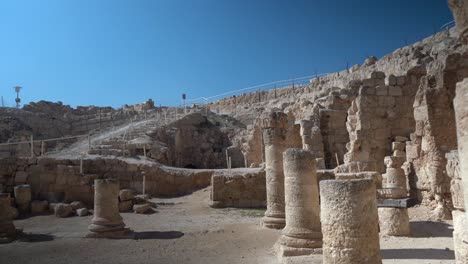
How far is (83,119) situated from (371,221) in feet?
120

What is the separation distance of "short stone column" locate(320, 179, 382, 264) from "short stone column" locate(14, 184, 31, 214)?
13491mm

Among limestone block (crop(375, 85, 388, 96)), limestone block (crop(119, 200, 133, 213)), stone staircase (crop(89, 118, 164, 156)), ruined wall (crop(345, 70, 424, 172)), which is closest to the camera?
ruined wall (crop(345, 70, 424, 172))

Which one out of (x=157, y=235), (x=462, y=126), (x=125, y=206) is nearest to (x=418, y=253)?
(x=462, y=126)

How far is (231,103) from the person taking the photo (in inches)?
1967

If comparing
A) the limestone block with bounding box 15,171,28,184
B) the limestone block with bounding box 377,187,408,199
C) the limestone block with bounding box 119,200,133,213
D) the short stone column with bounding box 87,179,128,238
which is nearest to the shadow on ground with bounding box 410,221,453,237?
the limestone block with bounding box 377,187,408,199

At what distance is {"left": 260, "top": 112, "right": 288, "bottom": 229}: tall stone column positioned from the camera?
1177cm

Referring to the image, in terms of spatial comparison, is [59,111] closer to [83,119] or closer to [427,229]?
[83,119]

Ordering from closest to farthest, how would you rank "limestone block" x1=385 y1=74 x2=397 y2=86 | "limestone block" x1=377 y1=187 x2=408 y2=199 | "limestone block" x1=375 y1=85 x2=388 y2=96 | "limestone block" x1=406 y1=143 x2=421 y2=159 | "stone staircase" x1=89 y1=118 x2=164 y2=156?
1. "limestone block" x1=377 y1=187 x2=408 y2=199
2. "limestone block" x1=406 y1=143 x2=421 y2=159
3. "limestone block" x1=375 y1=85 x2=388 y2=96
4. "limestone block" x1=385 y1=74 x2=397 y2=86
5. "stone staircase" x1=89 y1=118 x2=164 y2=156

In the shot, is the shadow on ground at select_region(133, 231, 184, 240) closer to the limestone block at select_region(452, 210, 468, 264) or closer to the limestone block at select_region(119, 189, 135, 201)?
the limestone block at select_region(119, 189, 135, 201)

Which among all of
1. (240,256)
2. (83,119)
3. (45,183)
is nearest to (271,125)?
(240,256)

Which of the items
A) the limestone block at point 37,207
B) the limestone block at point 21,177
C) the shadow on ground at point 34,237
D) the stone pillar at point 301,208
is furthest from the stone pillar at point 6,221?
the stone pillar at point 301,208

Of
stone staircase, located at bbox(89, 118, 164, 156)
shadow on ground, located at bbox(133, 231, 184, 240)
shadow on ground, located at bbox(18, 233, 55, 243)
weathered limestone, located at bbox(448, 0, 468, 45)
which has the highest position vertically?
stone staircase, located at bbox(89, 118, 164, 156)

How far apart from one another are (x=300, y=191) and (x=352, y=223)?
2937 mm

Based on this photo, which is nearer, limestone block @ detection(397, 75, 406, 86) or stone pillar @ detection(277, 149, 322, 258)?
stone pillar @ detection(277, 149, 322, 258)
